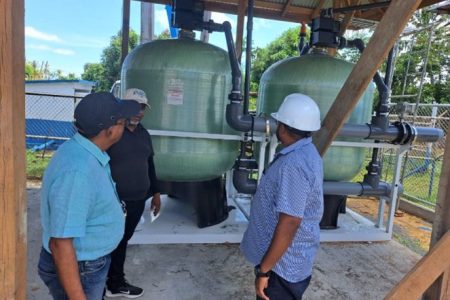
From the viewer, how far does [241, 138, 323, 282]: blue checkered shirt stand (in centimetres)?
147

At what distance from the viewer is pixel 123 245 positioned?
2324mm

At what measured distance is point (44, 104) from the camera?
1232 cm

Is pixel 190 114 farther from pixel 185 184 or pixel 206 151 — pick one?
pixel 185 184

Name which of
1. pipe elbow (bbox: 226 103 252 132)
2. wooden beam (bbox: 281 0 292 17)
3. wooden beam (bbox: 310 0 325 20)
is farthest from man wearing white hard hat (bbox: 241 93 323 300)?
wooden beam (bbox: 310 0 325 20)

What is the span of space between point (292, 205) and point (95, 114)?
0.87 meters

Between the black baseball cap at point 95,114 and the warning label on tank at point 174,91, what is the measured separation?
1.92 m

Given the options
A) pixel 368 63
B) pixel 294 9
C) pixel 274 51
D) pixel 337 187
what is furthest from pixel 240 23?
pixel 274 51

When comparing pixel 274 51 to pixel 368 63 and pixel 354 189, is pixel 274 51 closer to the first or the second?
pixel 354 189

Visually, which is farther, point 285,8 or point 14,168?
point 285,8

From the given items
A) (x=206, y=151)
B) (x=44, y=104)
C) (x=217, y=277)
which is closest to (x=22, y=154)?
(x=217, y=277)

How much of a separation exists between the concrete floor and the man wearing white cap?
0.25m

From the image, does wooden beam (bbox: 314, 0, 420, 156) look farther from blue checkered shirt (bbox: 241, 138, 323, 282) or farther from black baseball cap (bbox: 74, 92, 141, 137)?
black baseball cap (bbox: 74, 92, 141, 137)

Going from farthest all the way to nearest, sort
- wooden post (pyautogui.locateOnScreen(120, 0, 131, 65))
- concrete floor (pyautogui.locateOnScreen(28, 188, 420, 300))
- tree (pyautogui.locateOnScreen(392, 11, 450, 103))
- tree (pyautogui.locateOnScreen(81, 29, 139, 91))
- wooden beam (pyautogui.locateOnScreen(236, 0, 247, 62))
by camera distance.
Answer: tree (pyautogui.locateOnScreen(81, 29, 139, 91)), tree (pyautogui.locateOnScreen(392, 11, 450, 103)), wooden beam (pyautogui.locateOnScreen(236, 0, 247, 62)), wooden post (pyautogui.locateOnScreen(120, 0, 131, 65)), concrete floor (pyautogui.locateOnScreen(28, 188, 420, 300))

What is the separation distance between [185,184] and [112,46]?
23389 mm
